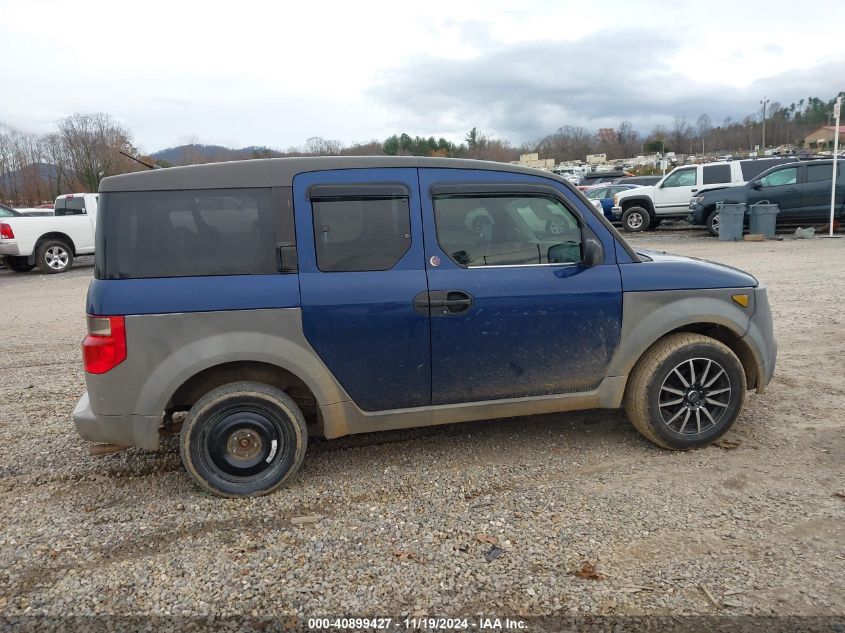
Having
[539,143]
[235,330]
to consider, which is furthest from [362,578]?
[539,143]

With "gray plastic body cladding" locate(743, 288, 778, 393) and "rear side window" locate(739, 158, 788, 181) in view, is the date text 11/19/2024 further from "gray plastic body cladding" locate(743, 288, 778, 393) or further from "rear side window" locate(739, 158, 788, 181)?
"rear side window" locate(739, 158, 788, 181)

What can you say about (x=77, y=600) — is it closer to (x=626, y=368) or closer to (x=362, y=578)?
(x=362, y=578)

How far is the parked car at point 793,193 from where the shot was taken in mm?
15812

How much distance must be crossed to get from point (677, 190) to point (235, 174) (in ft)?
57.5

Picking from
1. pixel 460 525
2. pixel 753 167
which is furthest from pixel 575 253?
pixel 753 167

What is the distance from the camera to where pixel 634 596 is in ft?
9.08

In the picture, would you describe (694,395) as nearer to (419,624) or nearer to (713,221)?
(419,624)

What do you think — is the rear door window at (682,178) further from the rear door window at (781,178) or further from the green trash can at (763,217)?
the green trash can at (763,217)

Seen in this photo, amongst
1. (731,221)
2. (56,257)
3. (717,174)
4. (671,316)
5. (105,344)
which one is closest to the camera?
(105,344)

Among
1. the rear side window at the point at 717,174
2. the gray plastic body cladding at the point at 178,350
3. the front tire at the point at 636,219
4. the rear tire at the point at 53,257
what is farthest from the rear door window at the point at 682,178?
the gray plastic body cladding at the point at 178,350

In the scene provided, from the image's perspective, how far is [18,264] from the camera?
51.1ft

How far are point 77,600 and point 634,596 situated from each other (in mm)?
2508

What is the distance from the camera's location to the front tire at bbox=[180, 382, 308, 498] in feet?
11.9

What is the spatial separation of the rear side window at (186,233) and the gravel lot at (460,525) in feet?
4.54
